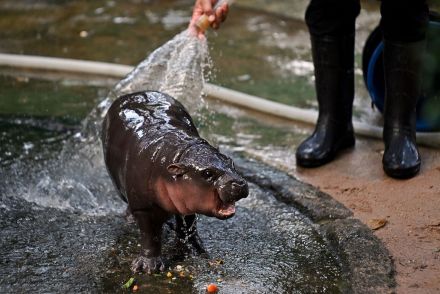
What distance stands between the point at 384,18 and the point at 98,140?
1695 millimetres

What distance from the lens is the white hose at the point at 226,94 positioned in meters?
4.30

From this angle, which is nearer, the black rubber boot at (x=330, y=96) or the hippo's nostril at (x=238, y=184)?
the hippo's nostril at (x=238, y=184)

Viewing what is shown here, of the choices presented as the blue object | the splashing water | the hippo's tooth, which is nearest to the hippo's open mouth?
the hippo's tooth

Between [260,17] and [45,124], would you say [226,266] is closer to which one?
[45,124]

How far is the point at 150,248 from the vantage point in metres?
2.98

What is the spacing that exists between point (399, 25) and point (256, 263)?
134 cm

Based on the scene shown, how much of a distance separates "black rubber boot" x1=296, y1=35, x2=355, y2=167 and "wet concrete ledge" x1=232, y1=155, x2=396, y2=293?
0.21m

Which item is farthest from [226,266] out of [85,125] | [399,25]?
[85,125]

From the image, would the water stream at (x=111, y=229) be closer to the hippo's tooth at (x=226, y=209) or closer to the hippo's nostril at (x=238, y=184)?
the hippo's tooth at (x=226, y=209)

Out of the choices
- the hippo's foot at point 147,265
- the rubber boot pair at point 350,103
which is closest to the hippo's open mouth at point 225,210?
the hippo's foot at point 147,265

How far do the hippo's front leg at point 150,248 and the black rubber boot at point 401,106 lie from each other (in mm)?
1304

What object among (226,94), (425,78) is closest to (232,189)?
(425,78)

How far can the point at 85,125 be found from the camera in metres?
4.42

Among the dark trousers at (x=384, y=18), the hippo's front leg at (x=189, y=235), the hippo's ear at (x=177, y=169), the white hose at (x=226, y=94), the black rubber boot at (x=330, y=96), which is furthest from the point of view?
the white hose at (x=226, y=94)
